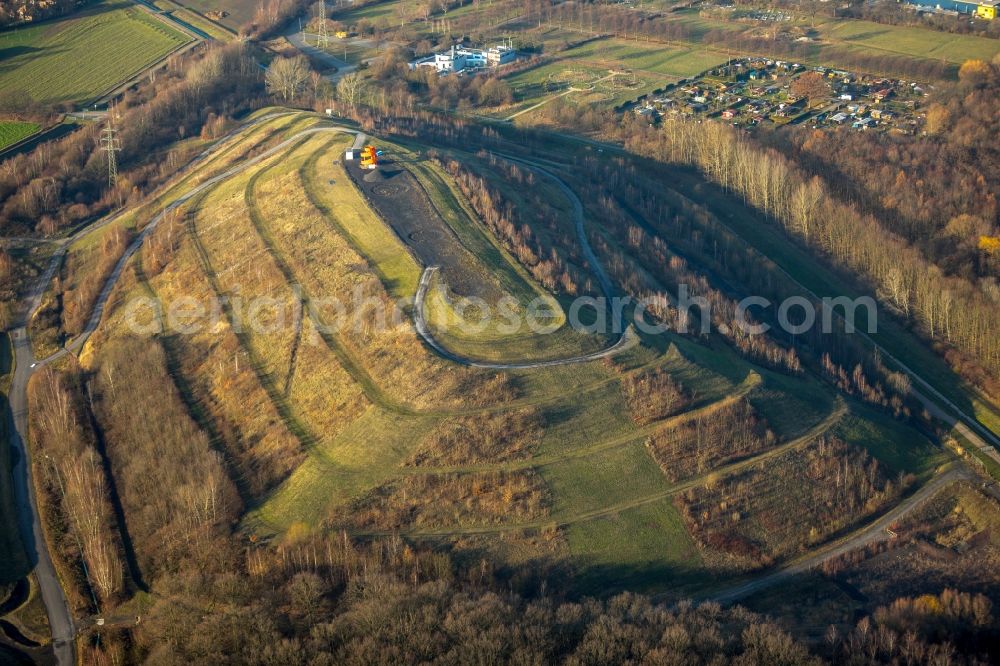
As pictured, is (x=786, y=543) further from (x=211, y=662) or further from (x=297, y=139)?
(x=297, y=139)

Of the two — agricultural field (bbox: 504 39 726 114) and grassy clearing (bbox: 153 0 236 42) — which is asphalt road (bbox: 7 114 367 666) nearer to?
agricultural field (bbox: 504 39 726 114)

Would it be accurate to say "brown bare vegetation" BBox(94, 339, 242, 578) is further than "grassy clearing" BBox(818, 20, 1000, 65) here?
No

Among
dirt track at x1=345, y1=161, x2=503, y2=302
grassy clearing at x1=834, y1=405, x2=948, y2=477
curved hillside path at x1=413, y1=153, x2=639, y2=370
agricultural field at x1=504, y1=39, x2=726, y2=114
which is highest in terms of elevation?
agricultural field at x1=504, y1=39, x2=726, y2=114

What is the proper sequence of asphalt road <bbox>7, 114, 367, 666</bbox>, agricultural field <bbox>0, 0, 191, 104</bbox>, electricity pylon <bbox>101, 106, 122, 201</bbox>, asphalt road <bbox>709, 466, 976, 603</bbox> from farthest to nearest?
1. agricultural field <bbox>0, 0, 191, 104</bbox>
2. electricity pylon <bbox>101, 106, 122, 201</bbox>
3. asphalt road <bbox>709, 466, 976, 603</bbox>
4. asphalt road <bbox>7, 114, 367, 666</bbox>

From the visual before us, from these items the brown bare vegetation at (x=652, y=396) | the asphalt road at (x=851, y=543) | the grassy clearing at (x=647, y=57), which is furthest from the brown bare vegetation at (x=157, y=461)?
the grassy clearing at (x=647, y=57)

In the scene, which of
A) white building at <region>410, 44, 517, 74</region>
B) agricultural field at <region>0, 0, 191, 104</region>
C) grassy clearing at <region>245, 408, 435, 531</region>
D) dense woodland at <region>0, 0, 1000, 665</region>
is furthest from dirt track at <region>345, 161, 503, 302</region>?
white building at <region>410, 44, 517, 74</region>

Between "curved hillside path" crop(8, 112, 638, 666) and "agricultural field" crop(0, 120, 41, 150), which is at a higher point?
"agricultural field" crop(0, 120, 41, 150)

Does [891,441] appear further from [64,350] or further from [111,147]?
[111,147]

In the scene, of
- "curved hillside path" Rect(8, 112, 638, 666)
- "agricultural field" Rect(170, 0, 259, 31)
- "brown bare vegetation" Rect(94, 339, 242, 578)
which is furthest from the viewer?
"agricultural field" Rect(170, 0, 259, 31)

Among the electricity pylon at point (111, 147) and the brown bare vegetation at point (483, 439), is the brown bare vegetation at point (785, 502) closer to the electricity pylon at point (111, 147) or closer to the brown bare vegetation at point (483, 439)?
the brown bare vegetation at point (483, 439)
